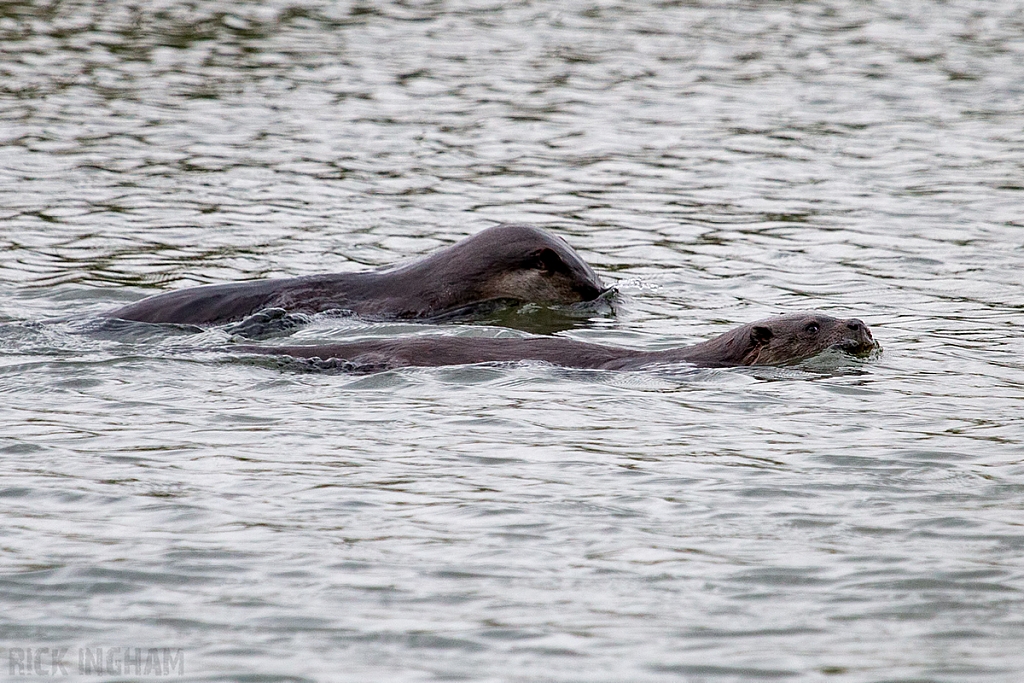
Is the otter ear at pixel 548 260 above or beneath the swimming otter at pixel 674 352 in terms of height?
beneath

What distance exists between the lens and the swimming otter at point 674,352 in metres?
9.41

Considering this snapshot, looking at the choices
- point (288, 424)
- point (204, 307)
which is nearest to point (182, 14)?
point (204, 307)

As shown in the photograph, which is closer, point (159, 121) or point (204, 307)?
point (204, 307)

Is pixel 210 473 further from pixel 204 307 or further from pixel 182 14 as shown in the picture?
pixel 182 14

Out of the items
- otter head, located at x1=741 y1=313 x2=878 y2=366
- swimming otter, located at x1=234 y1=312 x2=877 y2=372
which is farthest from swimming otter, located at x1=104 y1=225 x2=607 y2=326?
otter head, located at x1=741 y1=313 x2=878 y2=366

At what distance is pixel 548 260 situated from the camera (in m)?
11.3

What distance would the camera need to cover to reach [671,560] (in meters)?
6.32

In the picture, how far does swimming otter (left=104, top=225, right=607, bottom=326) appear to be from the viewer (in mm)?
10602

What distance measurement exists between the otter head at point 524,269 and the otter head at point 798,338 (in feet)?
6.95

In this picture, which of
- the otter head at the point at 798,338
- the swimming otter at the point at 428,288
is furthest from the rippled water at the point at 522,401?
the swimming otter at the point at 428,288

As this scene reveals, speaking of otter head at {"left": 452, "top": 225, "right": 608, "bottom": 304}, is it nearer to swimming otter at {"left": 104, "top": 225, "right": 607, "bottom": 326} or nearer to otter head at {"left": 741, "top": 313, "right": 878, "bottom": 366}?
swimming otter at {"left": 104, "top": 225, "right": 607, "bottom": 326}

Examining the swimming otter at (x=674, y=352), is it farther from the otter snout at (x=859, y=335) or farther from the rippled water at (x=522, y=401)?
the rippled water at (x=522, y=401)

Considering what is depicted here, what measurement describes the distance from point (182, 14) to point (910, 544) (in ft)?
60.5

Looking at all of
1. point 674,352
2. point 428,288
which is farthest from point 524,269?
point 674,352
